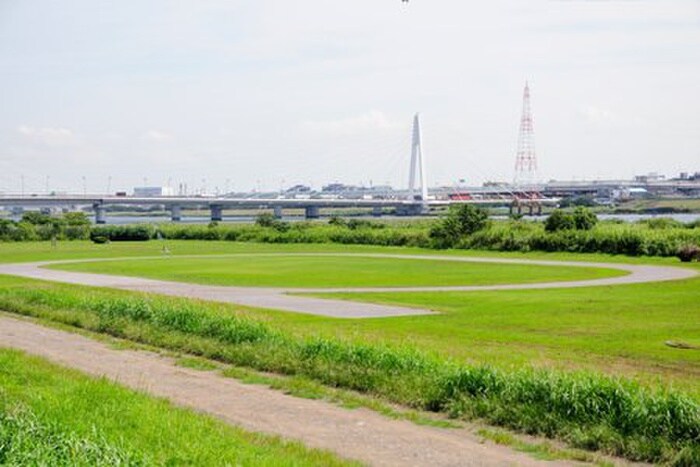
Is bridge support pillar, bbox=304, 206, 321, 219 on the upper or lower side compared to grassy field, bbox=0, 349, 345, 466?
lower

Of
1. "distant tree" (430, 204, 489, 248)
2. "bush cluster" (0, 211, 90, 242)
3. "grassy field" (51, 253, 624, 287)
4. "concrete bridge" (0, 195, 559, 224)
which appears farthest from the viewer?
"concrete bridge" (0, 195, 559, 224)

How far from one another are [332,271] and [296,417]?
4053 cm

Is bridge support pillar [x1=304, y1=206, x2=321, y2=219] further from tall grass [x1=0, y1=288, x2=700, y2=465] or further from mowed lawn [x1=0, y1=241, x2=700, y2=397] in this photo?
tall grass [x1=0, y1=288, x2=700, y2=465]

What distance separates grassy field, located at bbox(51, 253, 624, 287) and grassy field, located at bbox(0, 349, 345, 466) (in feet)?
99.4

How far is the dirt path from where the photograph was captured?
42.4ft

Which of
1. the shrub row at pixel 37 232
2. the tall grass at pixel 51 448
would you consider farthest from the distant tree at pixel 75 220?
the tall grass at pixel 51 448

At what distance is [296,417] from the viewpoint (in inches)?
604

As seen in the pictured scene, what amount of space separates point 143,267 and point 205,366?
43460 mm

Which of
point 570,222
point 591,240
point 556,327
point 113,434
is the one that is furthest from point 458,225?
point 113,434

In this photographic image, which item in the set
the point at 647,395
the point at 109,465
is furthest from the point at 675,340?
the point at 109,465

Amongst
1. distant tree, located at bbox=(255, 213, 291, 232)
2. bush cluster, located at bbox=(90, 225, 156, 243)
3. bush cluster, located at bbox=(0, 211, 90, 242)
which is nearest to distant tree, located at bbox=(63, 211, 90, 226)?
bush cluster, located at bbox=(0, 211, 90, 242)

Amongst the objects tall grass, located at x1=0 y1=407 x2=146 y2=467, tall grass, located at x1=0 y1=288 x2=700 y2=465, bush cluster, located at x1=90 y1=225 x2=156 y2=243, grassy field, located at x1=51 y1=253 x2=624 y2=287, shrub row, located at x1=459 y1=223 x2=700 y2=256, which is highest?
tall grass, located at x1=0 y1=407 x2=146 y2=467

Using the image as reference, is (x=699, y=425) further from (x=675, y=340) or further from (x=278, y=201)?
(x=278, y=201)

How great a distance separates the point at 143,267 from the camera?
62.7m
